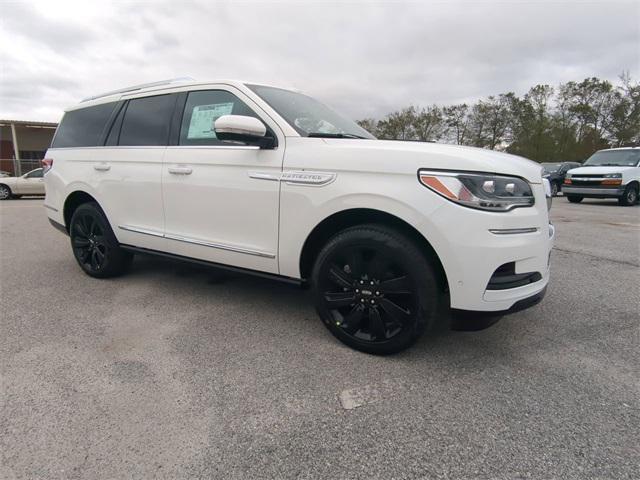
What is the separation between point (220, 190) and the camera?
2.95m

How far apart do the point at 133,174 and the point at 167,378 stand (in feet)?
6.70

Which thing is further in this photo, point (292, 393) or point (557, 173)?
point (557, 173)

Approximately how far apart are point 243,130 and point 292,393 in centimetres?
163

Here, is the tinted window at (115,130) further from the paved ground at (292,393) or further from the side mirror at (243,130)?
the side mirror at (243,130)

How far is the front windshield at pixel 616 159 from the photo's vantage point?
42.2 feet

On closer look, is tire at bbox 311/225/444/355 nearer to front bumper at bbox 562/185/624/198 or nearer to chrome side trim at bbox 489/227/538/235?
chrome side trim at bbox 489/227/538/235

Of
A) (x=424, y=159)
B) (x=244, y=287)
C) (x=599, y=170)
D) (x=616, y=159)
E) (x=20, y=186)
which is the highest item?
(x=424, y=159)

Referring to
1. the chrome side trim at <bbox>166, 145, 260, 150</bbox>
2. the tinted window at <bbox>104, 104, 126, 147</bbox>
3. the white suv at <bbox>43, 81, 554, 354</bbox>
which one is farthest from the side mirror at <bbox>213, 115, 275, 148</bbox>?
the tinted window at <bbox>104, 104, 126, 147</bbox>

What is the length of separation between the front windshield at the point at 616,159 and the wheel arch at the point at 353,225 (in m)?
14.1

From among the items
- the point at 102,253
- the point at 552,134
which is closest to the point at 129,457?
the point at 102,253

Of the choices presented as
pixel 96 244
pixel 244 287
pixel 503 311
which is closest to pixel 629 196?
pixel 503 311

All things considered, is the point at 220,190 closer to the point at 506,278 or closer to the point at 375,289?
the point at 375,289

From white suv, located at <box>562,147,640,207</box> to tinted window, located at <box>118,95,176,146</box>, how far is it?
45.7 ft

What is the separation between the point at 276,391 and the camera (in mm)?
2150
